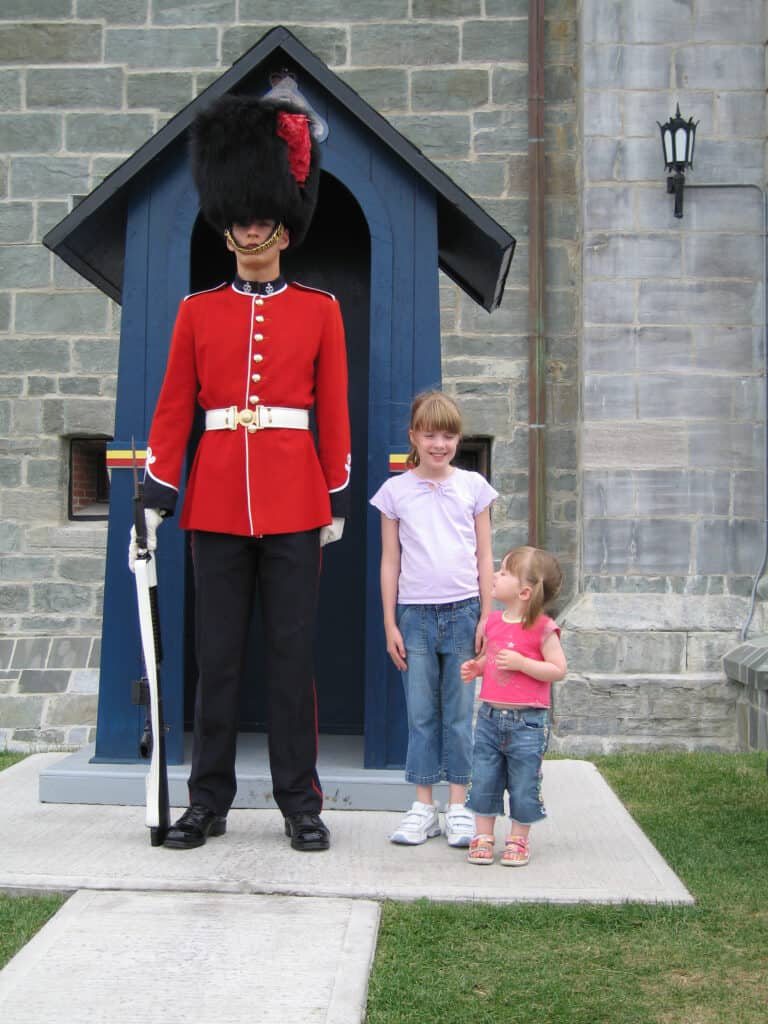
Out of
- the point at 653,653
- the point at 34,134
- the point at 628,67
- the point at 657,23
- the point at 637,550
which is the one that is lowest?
the point at 653,653

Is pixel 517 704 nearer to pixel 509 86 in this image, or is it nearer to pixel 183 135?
pixel 183 135

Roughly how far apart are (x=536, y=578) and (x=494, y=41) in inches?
199

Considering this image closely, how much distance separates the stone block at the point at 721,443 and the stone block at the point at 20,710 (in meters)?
3.77

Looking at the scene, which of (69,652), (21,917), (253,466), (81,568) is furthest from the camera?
(81,568)

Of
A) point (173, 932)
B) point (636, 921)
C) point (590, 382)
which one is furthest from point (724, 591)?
point (173, 932)

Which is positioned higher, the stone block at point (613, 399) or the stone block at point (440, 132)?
the stone block at point (440, 132)

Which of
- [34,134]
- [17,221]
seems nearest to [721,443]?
[17,221]

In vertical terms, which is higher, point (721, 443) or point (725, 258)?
point (725, 258)

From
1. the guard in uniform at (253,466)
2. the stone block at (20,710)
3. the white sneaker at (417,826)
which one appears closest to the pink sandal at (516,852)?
the white sneaker at (417,826)

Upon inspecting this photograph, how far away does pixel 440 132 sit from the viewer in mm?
7691

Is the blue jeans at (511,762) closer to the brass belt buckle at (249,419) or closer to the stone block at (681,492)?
the brass belt buckle at (249,419)

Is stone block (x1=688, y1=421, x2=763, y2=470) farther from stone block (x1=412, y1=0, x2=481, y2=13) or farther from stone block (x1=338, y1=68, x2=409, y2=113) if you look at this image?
stone block (x1=412, y1=0, x2=481, y2=13)

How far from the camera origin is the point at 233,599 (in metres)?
3.70

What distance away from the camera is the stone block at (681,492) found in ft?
22.5
